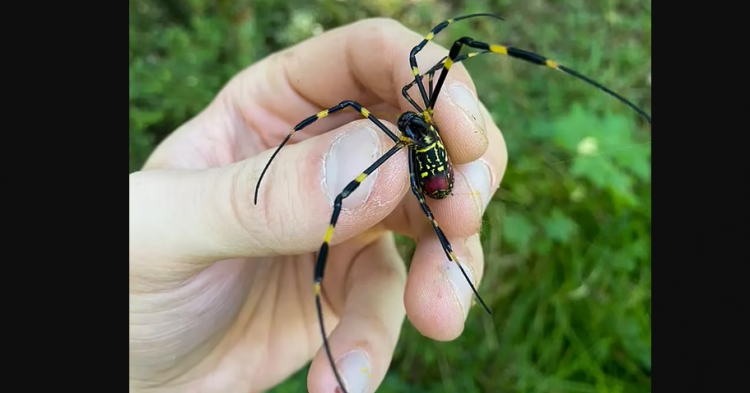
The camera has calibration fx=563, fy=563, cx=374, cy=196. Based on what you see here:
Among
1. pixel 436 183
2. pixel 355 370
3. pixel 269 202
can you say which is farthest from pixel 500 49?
pixel 355 370

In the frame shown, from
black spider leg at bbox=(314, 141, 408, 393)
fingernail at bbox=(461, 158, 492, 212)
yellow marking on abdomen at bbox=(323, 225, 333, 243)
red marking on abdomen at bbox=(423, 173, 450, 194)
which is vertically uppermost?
black spider leg at bbox=(314, 141, 408, 393)

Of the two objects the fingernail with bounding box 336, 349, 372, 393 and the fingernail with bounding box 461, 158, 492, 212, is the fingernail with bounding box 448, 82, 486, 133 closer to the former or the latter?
the fingernail with bounding box 461, 158, 492, 212

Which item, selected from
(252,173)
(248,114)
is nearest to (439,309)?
(252,173)

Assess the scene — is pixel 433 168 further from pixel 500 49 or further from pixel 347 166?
pixel 500 49

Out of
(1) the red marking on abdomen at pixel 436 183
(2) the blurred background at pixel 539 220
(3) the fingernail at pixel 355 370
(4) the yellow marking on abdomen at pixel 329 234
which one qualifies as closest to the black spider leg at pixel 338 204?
(4) the yellow marking on abdomen at pixel 329 234

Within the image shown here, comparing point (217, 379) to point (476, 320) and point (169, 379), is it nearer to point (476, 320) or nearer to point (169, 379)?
point (169, 379)

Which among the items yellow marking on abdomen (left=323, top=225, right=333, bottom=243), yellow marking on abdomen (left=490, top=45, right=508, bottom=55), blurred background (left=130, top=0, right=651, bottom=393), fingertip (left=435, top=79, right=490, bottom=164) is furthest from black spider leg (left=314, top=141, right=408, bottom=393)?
blurred background (left=130, top=0, right=651, bottom=393)
